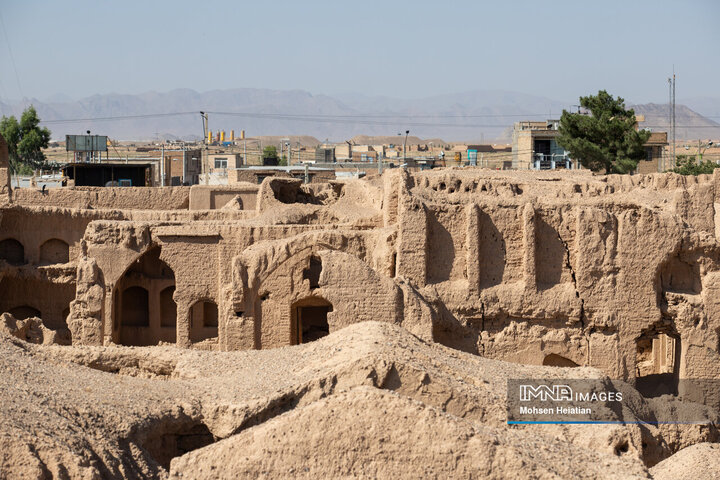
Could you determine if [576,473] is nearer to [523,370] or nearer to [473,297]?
[523,370]

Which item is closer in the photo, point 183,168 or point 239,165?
point 183,168

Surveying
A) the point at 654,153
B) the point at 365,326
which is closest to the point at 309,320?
the point at 365,326

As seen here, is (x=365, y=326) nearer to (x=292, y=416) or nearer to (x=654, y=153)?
(x=292, y=416)

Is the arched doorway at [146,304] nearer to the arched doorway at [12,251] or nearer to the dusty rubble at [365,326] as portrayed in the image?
the dusty rubble at [365,326]

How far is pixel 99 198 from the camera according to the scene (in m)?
32.4

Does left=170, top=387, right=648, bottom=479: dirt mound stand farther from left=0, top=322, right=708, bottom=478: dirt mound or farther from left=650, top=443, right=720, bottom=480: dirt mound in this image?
left=650, top=443, right=720, bottom=480: dirt mound

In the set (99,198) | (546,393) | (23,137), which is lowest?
(546,393)

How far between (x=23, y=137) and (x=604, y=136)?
31013 mm

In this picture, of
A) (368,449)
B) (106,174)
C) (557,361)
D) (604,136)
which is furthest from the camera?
(106,174)

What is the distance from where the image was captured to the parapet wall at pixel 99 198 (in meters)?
32.0

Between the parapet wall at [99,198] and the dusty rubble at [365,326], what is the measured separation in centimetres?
9

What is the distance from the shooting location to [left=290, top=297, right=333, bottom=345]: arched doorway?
71.7ft

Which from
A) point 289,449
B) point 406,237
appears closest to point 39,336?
point 406,237

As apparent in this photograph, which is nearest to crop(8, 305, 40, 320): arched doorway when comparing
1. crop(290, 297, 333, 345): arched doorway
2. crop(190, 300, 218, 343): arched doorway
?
crop(190, 300, 218, 343): arched doorway
